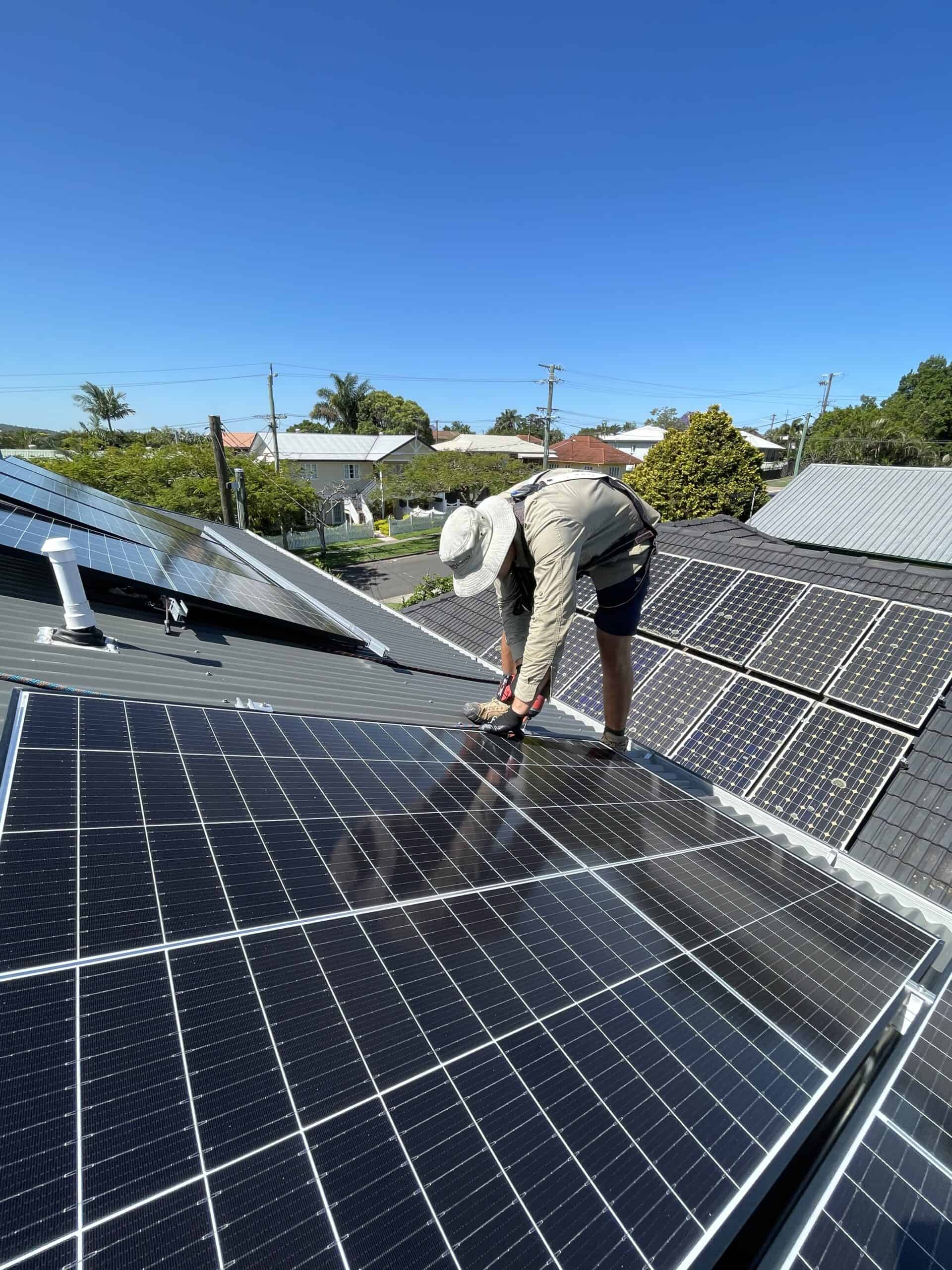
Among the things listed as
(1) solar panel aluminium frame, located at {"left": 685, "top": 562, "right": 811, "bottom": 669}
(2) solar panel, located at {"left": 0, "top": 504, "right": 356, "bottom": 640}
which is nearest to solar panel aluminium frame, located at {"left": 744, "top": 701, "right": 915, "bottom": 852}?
(1) solar panel aluminium frame, located at {"left": 685, "top": 562, "right": 811, "bottom": 669}

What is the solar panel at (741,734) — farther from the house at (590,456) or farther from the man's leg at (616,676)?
the house at (590,456)

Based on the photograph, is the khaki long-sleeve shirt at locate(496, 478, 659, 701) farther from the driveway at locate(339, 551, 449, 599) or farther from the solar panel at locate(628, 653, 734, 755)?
the driveway at locate(339, 551, 449, 599)

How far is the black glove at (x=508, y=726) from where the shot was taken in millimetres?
4562

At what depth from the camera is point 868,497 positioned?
20.8 metres

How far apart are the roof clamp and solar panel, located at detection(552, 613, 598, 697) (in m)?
5.91

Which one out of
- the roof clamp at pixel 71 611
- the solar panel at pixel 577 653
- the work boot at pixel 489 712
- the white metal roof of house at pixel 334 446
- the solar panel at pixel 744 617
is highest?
Result: the white metal roof of house at pixel 334 446

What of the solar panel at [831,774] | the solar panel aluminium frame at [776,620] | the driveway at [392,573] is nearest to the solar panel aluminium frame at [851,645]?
the solar panel aluminium frame at [776,620]

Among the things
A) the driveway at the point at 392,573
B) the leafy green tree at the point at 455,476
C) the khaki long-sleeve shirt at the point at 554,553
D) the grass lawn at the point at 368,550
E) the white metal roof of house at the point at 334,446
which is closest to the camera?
the khaki long-sleeve shirt at the point at 554,553

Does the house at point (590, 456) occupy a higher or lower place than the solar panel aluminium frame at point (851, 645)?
higher

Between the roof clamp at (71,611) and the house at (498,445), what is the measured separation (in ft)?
202

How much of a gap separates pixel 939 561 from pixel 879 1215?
2071cm

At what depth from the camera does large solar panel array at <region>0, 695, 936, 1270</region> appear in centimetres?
139

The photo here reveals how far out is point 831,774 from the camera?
245 inches

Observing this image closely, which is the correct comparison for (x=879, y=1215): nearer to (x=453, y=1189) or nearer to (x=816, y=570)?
(x=453, y=1189)
